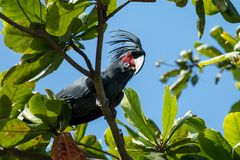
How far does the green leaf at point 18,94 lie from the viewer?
183 centimetres

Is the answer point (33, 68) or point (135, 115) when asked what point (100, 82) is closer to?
point (33, 68)

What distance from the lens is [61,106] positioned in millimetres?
1805

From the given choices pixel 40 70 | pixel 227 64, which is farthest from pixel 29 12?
pixel 227 64

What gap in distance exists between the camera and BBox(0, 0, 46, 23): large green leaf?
171cm

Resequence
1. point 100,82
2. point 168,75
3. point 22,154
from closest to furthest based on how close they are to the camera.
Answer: point 100,82 < point 22,154 < point 168,75

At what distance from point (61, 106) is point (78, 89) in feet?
0.65

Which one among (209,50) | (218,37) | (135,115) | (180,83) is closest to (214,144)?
(135,115)

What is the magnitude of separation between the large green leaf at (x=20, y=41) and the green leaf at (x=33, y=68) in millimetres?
25

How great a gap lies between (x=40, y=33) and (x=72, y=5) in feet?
0.41

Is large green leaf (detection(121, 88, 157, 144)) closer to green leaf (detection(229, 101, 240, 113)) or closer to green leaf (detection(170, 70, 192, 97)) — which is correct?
green leaf (detection(229, 101, 240, 113))

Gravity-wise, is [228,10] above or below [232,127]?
above

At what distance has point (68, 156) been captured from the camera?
65.1 inches

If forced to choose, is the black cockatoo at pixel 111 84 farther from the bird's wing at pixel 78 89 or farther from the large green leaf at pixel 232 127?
the large green leaf at pixel 232 127

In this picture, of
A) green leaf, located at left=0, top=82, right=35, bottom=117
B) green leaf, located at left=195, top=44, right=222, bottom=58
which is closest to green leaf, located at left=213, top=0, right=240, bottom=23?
green leaf, located at left=0, top=82, right=35, bottom=117
